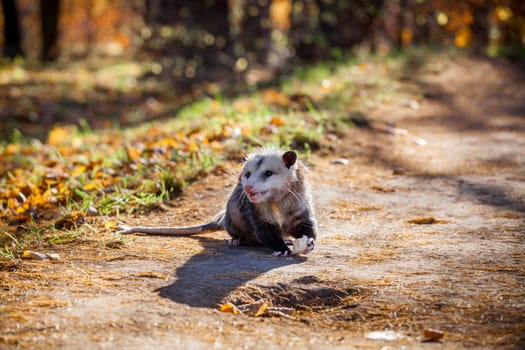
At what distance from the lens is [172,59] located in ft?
51.6

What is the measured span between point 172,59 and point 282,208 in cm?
1122

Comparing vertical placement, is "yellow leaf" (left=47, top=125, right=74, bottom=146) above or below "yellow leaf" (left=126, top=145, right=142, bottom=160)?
below

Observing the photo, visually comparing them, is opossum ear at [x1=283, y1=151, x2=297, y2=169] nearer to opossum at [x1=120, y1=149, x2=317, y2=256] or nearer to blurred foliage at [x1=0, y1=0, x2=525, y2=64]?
opossum at [x1=120, y1=149, x2=317, y2=256]

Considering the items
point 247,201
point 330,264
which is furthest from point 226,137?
point 330,264

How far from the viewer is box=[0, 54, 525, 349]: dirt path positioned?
3.51m

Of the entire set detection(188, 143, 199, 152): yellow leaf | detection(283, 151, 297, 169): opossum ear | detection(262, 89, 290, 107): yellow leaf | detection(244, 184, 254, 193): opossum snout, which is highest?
detection(283, 151, 297, 169): opossum ear

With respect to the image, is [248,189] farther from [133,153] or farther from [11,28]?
[11,28]

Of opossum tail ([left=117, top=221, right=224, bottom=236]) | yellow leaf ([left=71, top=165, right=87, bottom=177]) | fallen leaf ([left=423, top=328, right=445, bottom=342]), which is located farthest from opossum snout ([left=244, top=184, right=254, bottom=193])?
yellow leaf ([left=71, top=165, right=87, bottom=177])

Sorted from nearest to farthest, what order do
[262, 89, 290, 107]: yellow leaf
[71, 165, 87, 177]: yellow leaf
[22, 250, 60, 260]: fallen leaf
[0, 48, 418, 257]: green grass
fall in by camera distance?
1. [22, 250, 60, 260]: fallen leaf
2. [0, 48, 418, 257]: green grass
3. [71, 165, 87, 177]: yellow leaf
4. [262, 89, 290, 107]: yellow leaf

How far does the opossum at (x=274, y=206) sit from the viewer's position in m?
4.94

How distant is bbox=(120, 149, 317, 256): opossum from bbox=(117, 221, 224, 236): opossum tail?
0.36 meters

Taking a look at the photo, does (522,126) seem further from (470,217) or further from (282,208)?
(282,208)

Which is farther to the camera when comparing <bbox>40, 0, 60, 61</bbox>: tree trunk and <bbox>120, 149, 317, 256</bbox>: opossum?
<bbox>40, 0, 60, 61</bbox>: tree trunk

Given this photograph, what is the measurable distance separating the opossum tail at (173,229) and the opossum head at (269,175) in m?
0.70
